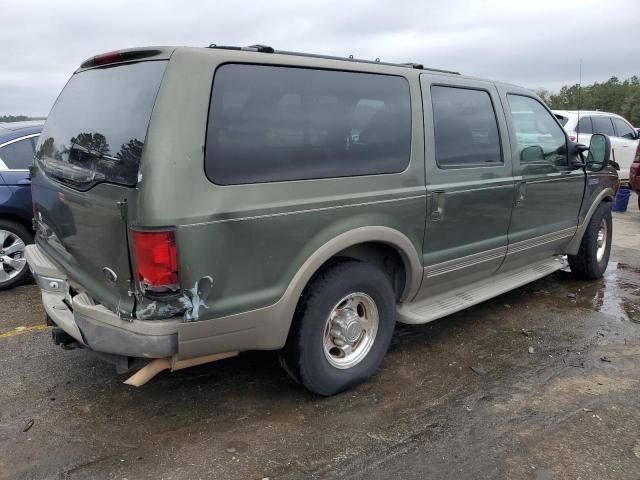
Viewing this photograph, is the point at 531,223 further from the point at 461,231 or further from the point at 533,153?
the point at 461,231

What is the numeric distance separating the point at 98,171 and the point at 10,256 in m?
3.18

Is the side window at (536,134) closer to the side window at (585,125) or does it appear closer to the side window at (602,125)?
the side window at (585,125)

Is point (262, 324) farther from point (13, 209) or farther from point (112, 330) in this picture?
point (13, 209)

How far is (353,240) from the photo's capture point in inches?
118

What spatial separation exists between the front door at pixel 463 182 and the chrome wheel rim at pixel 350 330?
51 centimetres

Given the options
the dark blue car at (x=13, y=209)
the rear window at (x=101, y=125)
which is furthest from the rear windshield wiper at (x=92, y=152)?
the dark blue car at (x=13, y=209)

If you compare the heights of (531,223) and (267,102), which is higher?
(267,102)

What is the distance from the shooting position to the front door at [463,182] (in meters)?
3.51

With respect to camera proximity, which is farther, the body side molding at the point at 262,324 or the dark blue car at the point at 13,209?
the dark blue car at the point at 13,209

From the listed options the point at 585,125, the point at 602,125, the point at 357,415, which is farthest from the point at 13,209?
the point at 602,125

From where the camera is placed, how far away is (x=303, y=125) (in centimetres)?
283

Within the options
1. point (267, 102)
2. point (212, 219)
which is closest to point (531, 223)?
point (267, 102)

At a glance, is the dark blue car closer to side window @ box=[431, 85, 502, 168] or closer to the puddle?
side window @ box=[431, 85, 502, 168]

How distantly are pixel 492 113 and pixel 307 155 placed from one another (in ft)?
6.17
